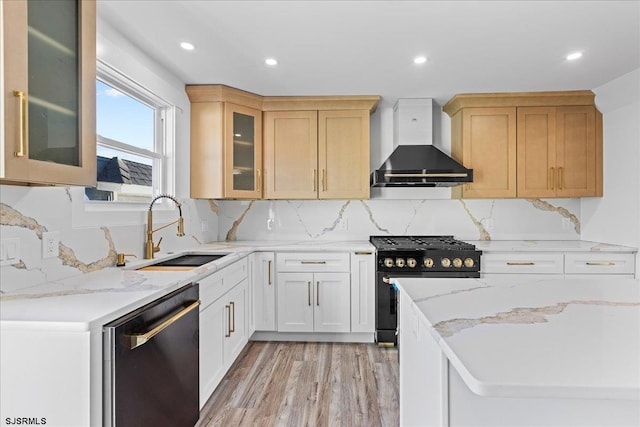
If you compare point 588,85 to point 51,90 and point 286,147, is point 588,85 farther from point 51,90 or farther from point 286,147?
point 51,90

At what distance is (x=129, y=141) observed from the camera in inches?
99.8

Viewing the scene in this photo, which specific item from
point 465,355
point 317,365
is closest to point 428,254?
point 317,365

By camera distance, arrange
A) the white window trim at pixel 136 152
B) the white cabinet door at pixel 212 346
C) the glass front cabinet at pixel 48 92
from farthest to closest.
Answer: the white cabinet door at pixel 212 346
the white window trim at pixel 136 152
the glass front cabinet at pixel 48 92

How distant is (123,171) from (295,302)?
1.76m

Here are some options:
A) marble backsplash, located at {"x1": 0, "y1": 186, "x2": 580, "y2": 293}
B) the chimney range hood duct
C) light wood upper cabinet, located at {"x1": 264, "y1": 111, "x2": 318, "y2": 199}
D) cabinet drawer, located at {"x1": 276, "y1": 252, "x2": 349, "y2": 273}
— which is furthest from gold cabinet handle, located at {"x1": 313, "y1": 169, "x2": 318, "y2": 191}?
cabinet drawer, located at {"x1": 276, "y1": 252, "x2": 349, "y2": 273}

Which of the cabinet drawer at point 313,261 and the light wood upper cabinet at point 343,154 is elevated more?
the light wood upper cabinet at point 343,154

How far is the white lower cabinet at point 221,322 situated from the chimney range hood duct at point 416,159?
61.6 inches

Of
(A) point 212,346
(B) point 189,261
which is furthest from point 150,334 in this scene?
(B) point 189,261

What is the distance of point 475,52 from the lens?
2.54 metres

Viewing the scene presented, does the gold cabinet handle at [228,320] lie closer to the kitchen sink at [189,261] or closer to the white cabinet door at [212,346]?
the white cabinet door at [212,346]

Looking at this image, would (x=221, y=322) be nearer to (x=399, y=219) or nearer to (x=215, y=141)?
(x=215, y=141)

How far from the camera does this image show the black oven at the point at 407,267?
3.12 meters

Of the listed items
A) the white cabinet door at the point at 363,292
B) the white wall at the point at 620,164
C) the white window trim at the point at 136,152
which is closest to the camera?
the white window trim at the point at 136,152

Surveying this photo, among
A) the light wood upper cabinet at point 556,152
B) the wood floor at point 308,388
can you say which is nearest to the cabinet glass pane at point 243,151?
A: the wood floor at point 308,388
